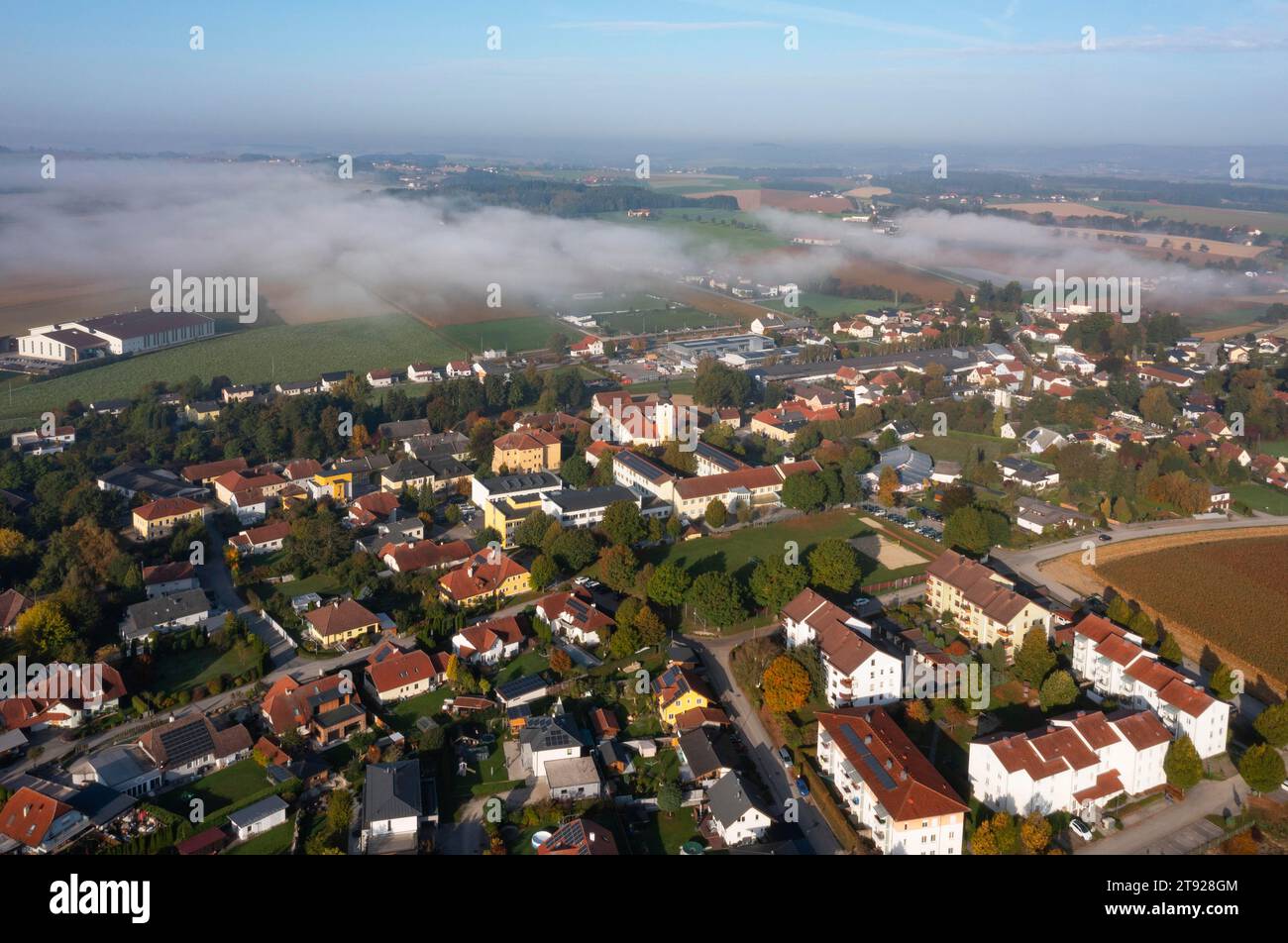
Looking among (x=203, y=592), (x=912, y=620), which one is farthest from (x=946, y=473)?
(x=203, y=592)

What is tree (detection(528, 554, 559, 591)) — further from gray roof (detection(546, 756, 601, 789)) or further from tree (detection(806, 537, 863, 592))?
gray roof (detection(546, 756, 601, 789))

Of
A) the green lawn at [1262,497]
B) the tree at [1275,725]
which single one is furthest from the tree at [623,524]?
the green lawn at [1262,497]

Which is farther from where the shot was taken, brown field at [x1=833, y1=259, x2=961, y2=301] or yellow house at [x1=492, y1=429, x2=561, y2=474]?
brown field at [x1=833, y1=259, x2=961, y2=301]

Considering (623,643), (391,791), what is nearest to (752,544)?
(623,643)

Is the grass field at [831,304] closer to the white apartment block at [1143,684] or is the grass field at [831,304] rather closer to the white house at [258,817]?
the white apartment block at [1143,684]

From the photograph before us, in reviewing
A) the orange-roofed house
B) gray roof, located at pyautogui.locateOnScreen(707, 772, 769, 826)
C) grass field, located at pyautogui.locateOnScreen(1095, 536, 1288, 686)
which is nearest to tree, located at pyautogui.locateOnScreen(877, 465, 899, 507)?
grass field, located at pyautogui.locateOnScreen(1095, 536, 1288, 686)
